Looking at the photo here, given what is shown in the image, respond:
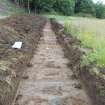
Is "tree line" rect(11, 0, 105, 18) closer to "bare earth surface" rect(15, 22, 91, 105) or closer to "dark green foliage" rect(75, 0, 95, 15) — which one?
"dark green foliage" rect(75, 0, 95, 15)

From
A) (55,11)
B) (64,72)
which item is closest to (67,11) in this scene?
(55,11)

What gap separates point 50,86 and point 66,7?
58243 mm

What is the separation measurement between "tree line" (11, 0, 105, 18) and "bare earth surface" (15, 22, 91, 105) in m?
40.7

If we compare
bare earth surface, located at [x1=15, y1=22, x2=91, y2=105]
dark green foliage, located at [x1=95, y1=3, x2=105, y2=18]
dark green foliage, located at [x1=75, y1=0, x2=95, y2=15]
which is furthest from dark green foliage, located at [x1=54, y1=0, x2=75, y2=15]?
bare earth surface, located at [x1=15, y1=22, x2=91, y2=105]

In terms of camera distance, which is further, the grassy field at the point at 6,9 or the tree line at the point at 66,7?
the tree line at the point at 66,7

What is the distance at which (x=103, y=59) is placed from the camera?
666 centimetres

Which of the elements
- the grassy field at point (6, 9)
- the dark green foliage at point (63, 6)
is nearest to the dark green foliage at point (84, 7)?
the dark green foliage at point (63, 6)

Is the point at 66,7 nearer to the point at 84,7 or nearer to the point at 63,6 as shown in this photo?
the point at 63,6

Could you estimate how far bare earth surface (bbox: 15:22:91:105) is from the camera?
6.05 meters

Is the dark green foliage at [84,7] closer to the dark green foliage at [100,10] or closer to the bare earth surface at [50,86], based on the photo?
the dark green foliage at [100,10]

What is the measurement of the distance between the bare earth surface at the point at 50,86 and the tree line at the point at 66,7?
40674mm

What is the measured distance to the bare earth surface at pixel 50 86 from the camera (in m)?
6.05

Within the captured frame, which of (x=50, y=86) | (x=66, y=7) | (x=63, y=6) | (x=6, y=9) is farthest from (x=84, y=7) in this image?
(x=50, y=86)

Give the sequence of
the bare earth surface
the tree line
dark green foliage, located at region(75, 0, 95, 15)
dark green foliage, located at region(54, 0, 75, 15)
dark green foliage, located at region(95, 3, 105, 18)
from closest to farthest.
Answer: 1. the bare earth surface
2. the tree line
3. dark green foliage, located at region(54, 0, 75, 15)
4. dark green foliage, located at region(75, 0, 95, 15)
5. dark green foliage, located at region(95, 3, 105, 18)
